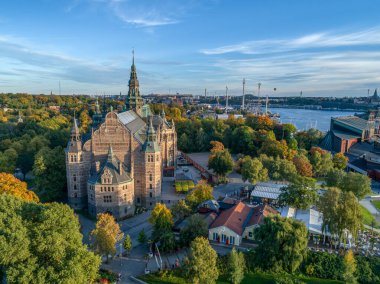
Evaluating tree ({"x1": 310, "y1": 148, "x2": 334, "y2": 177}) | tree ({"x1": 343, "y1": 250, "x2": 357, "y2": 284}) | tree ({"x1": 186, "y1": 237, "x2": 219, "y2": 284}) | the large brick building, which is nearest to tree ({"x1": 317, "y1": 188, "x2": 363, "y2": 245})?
tree ({"x1": 343, "y1": 250, "x2": 357, "y2": 284})

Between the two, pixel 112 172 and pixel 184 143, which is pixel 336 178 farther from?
pixel 184 143

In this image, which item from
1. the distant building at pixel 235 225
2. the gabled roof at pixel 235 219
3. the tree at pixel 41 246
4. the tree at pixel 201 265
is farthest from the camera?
the gabled roof at pixel 235 219

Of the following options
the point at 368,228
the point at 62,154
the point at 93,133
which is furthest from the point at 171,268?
the point at 62,154

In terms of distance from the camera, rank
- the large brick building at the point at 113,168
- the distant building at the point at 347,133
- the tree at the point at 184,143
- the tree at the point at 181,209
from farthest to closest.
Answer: the tree at the point at 184,143 < the distant building at the point at 347,133 < the large brick building at the point at 113,168 < the tree at the point at 181,209

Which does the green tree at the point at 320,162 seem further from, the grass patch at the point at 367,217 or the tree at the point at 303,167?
the grass patch at the point at 367,217

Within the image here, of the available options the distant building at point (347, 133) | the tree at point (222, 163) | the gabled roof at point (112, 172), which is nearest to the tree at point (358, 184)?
the tree at point (222, 163)

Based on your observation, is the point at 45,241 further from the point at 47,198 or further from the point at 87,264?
the point at 47,198

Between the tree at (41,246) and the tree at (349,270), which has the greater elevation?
the tree at (41,246)
